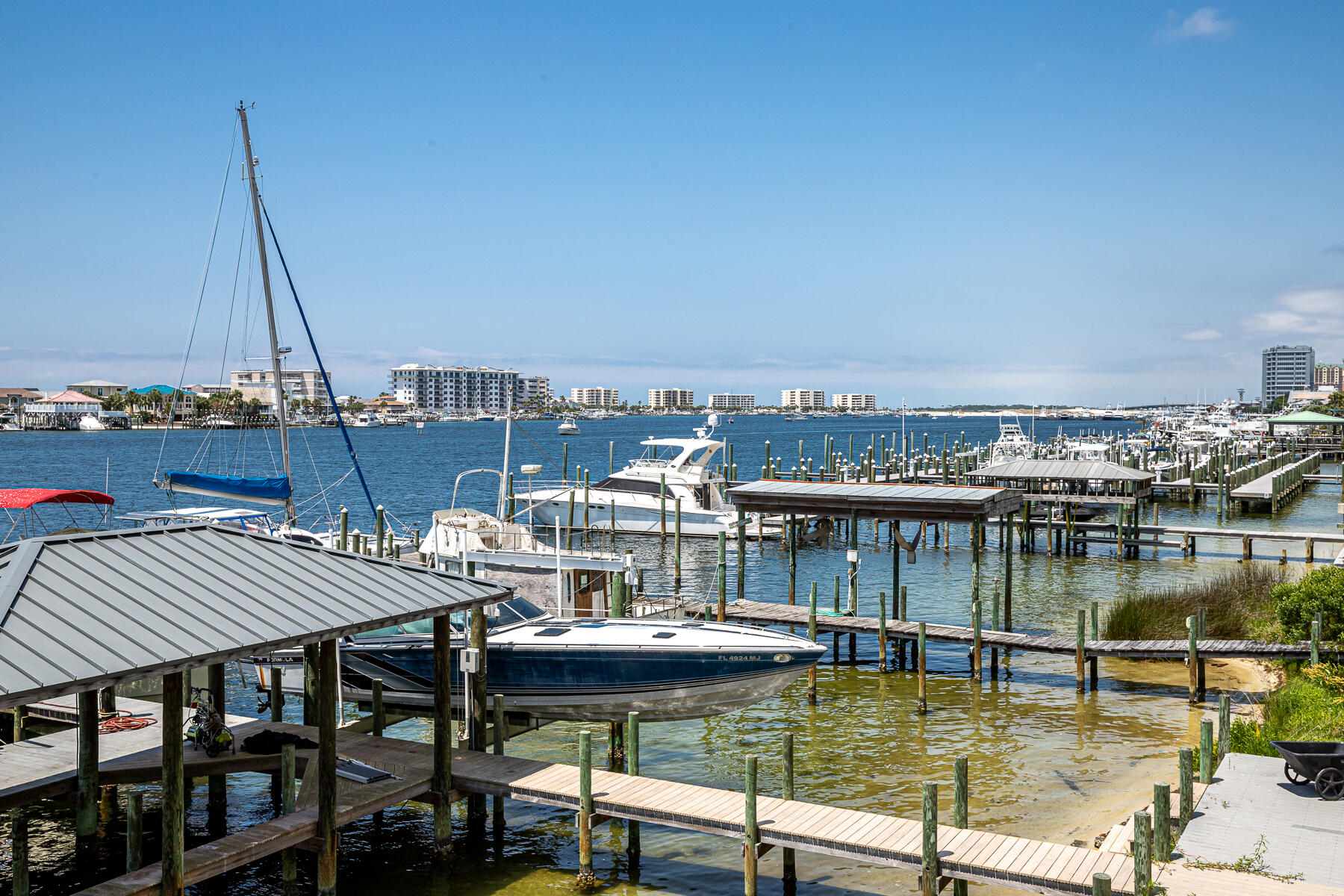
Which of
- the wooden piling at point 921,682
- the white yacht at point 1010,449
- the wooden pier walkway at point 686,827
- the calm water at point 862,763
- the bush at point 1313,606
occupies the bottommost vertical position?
the calm water at point 862,763

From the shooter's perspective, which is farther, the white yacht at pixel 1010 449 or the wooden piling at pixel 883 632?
the white yacht at pixel 1010 449

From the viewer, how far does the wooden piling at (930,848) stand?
35.1 ft

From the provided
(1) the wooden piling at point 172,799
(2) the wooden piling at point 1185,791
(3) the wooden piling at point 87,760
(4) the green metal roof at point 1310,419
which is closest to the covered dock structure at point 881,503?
(2) the wooden piling at point 1185,791

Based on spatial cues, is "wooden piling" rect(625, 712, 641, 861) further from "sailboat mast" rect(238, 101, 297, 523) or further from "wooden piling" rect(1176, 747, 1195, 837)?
"sailboat mast" rect(238, 101, 297, 523)

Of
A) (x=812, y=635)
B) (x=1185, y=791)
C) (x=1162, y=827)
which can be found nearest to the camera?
(x=1162, y=827)

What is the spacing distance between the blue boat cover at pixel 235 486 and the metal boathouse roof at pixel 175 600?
16.5 m

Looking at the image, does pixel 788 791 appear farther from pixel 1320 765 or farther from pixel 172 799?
pixel 172 799

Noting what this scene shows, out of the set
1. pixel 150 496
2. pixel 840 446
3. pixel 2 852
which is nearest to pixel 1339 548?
pixel 2 852

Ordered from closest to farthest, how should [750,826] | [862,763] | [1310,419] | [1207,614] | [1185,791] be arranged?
[750,826] → [1185,791] → [862,763] → [1207,614] → [1310,419]

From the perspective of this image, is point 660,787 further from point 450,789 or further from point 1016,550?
point 1016,550

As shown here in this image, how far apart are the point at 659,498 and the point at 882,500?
23.5 meters

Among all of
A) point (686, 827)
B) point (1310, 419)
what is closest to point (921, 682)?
point (686, 827)

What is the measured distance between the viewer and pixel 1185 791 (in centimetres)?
1216

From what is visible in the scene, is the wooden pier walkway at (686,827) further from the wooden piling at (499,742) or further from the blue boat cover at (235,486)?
the blue boat cover at (235,486)
